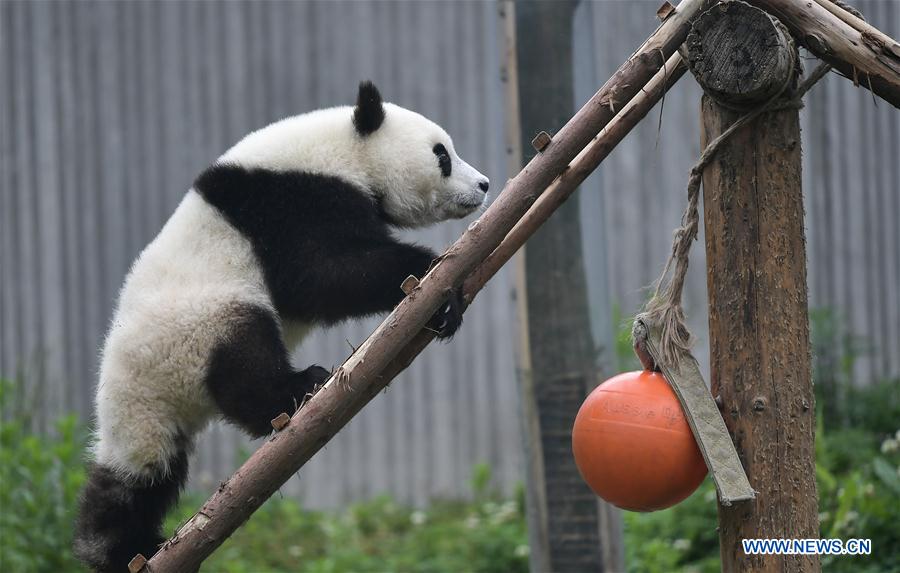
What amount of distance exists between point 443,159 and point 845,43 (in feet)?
5.95

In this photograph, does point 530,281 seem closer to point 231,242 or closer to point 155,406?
point 231,242

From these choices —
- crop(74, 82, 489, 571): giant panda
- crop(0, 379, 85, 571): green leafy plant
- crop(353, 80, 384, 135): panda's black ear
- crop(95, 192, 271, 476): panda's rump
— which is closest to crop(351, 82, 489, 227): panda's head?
crop(353, 80, 384, 135): panda's black ear

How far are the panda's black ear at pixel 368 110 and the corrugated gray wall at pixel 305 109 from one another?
3.50 metres

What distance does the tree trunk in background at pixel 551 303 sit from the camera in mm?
5020

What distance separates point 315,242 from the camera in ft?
11.9

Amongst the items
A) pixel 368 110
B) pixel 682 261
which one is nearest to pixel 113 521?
pixel 368 110

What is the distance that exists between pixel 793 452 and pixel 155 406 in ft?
7.15

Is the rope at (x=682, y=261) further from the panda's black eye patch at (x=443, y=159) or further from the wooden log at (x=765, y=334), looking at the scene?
the panda's black eye patch at (x=443, y=159)

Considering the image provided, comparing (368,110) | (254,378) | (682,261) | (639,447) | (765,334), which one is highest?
(368,110)

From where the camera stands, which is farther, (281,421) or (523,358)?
(523,358)

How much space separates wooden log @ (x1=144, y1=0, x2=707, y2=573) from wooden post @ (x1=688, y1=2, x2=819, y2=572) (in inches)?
8.9

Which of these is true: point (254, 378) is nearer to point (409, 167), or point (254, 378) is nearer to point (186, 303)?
point (186, 303)

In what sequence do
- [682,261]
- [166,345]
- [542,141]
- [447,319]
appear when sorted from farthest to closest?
1. [166,345]
2. [447,319]
3. [542,141]
4. [682,261]

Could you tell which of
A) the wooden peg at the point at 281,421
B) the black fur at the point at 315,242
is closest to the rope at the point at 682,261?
the black fur at the point at 315,242
